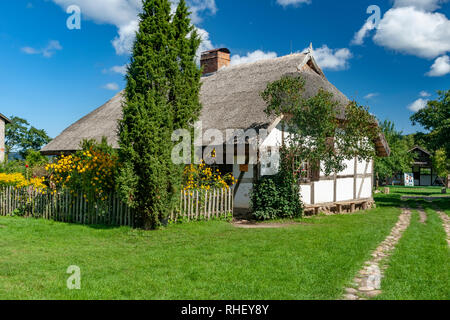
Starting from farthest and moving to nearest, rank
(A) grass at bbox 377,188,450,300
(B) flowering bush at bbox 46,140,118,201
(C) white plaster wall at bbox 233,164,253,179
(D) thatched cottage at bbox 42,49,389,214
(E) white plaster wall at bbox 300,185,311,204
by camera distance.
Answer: (E) white plaster wall at bbox 300,185,311,204, (D) thatched cottage at bbox 42,49,389,214, (C) white plaster wall at bbox 233,164,253,179, (B) flowering bush at bbox 46,140,118,201, (A) grass at bbox 377,188,450,300

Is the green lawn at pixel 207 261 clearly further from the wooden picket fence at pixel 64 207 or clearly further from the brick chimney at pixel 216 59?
the brick chimney at pixel 216 59

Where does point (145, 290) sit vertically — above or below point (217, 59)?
below

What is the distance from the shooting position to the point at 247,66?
56.6ft

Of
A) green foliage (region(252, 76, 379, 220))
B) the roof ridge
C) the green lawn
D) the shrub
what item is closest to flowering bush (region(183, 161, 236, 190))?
the shrub

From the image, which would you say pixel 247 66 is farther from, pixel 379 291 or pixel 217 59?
pixel 379 291

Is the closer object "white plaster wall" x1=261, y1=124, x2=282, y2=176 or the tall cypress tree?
the tall cypress tree

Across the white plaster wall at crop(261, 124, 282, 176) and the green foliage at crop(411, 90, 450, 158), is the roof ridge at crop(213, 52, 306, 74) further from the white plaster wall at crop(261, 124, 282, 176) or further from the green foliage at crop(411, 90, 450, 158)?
the green foliage at crop(411, 90, 450, 158)

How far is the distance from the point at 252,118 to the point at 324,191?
412 cm

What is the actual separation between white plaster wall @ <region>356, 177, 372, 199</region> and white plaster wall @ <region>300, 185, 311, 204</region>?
3.80 meters

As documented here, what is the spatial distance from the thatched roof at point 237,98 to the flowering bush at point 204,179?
1722 mm

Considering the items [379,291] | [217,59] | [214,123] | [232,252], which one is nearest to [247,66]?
[217,59]

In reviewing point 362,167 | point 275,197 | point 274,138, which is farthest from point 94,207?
point 362,167

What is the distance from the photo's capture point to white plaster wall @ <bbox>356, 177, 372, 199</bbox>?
16062 millimetres
